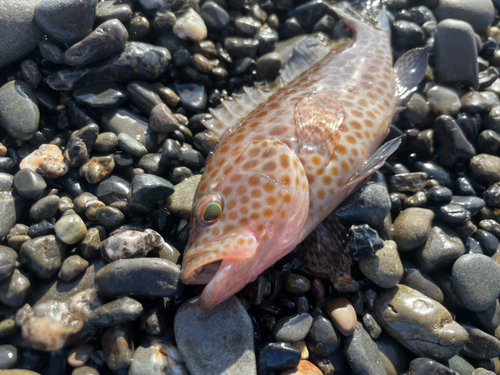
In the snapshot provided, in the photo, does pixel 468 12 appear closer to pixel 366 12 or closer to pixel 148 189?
pixel 366 12

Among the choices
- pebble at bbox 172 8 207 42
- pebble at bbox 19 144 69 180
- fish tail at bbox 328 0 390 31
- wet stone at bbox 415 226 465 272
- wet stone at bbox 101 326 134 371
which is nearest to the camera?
wet stone at bbox 101 326 134 371

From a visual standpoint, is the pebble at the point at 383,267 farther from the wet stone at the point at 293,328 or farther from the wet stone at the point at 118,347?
the wet stone at the point at 118,347

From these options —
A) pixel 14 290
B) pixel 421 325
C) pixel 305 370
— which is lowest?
pixel 305 370

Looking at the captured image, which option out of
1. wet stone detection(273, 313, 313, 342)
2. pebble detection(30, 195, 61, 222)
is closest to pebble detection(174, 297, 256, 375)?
wet stone detection(273, 313, 313, 342)

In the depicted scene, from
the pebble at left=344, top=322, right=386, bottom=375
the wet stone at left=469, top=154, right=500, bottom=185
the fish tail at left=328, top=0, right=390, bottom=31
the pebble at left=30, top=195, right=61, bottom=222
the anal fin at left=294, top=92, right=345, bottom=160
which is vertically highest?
the fish tail at left=328, top=0, right=390, bottom=31

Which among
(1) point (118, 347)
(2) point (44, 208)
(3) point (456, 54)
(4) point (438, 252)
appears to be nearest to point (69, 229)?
(2) point (44, 208)

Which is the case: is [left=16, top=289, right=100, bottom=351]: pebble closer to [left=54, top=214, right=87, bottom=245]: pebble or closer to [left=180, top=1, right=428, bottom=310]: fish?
[left=54, top=214, right=87, bottom=245]: pebble

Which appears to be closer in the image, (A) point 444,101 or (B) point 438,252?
(B) point 438,252
